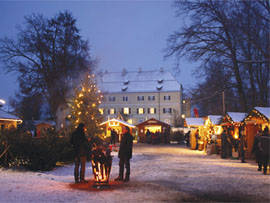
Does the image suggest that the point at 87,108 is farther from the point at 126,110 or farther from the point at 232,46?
the point at 126,110

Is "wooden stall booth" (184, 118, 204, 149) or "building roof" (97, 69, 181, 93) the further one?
"building roof" (97, 69, 181, 93)

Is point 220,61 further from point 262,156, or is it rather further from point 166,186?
point 166,186

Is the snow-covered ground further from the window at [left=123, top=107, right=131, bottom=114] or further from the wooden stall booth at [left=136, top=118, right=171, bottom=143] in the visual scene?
the window at [left=123, top=107, right=131, bottom=114]

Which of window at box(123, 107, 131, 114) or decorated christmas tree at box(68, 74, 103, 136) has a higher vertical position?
window at box(123, 107, 131, 114)

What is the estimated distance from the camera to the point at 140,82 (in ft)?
244

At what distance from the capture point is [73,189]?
27.6 ft

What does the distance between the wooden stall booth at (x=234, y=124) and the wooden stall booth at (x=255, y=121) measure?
719mm

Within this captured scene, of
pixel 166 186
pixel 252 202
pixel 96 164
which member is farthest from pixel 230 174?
pixel 96 164

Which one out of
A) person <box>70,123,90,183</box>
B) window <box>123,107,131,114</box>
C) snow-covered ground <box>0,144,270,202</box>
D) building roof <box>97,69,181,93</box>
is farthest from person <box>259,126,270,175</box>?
window <box>123,107,131,114</box>

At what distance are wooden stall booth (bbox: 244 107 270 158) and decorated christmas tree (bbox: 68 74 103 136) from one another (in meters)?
10.4

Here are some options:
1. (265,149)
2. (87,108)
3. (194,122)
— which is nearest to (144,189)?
(265,149)

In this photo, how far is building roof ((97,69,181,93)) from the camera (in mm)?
71812

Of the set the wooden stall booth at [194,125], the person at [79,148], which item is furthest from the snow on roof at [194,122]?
the person at [79,148]

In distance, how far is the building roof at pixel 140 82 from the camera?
71.8 metres
